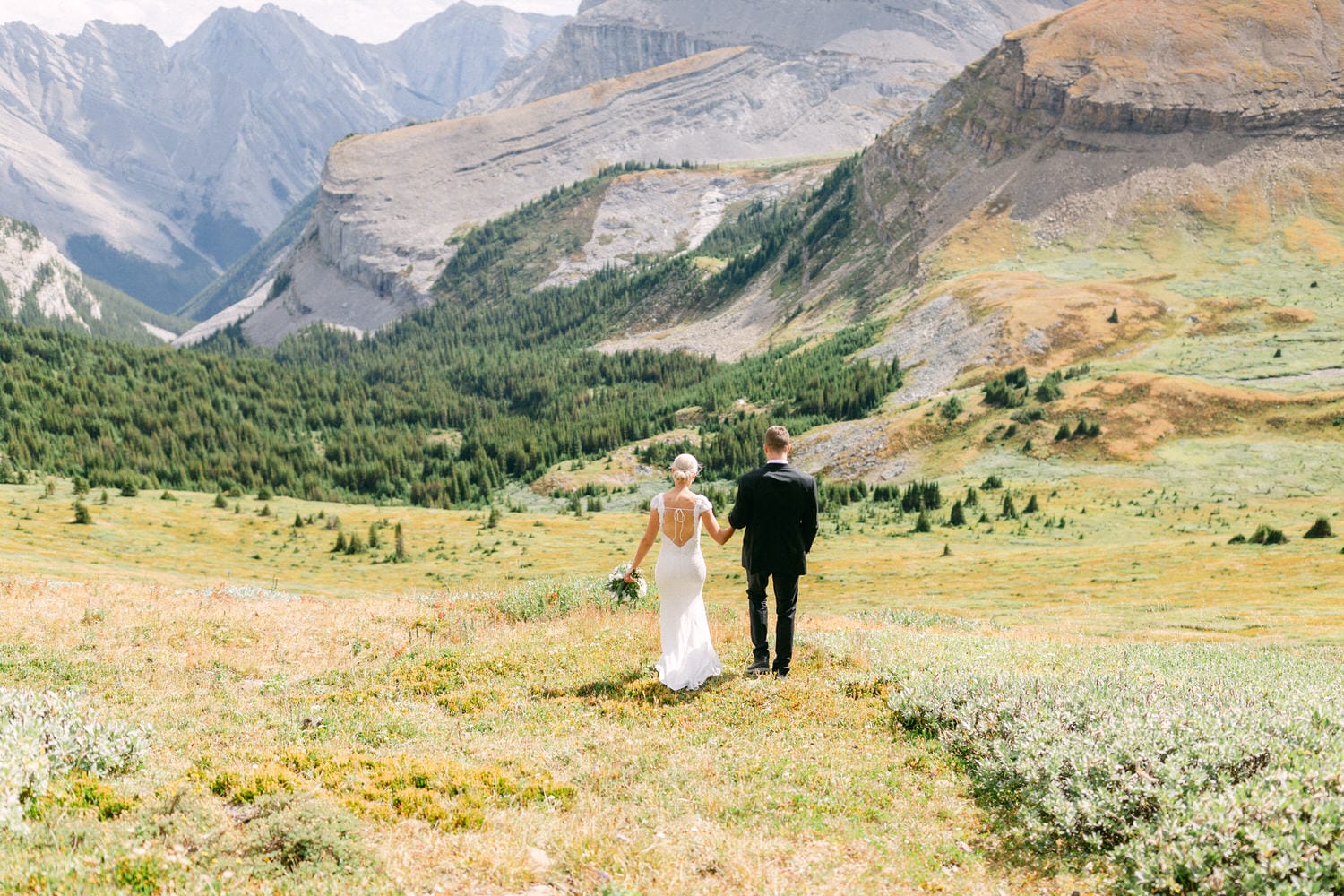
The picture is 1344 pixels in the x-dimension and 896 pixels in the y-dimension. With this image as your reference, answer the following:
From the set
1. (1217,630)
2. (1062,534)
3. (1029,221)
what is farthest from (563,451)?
(1217,630)

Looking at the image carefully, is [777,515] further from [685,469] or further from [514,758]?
[514,758]

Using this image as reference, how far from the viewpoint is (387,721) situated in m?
13.3

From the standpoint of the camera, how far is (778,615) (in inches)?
586

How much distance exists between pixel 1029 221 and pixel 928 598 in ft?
366

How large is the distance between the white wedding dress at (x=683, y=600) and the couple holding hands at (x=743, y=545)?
2 centimetres

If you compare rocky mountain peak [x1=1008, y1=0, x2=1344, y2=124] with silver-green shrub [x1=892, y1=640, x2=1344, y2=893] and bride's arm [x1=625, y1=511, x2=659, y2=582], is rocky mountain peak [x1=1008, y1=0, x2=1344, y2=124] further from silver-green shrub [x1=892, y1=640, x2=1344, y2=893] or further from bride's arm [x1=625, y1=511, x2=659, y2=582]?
bride's arm [x1=625, y1=511, x2=659, y2=582]

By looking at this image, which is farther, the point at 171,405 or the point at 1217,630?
the point at 171,405

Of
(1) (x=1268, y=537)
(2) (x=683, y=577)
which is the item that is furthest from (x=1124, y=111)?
(2) (x=683, y=577)

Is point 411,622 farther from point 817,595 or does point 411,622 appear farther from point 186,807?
point 817,595

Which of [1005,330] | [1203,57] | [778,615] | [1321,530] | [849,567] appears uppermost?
[1203,57]

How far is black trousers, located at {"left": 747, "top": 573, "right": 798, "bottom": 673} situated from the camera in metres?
14.3

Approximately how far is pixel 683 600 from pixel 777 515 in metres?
2.23

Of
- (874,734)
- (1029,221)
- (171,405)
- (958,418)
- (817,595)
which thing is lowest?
(817,595)

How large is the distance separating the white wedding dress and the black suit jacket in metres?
0.77
